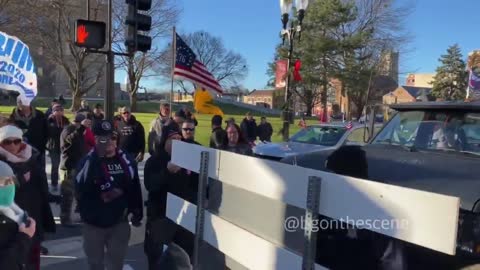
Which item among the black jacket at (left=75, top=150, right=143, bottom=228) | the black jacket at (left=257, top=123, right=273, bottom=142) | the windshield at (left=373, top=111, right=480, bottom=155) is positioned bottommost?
the black jacket at (left=257, top=123, right=273, bottom=142)

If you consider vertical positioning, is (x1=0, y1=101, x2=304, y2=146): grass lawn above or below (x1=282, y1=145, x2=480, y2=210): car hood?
below

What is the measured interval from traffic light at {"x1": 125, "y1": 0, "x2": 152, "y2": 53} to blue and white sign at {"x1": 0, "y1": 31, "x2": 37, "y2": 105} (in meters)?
1.79

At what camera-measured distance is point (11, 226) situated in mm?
3371

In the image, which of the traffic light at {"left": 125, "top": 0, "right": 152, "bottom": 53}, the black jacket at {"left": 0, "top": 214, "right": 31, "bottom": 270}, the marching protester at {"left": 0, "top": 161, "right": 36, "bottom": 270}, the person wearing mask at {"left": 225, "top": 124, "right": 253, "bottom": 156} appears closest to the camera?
the marching protester at {"left": 0, "top": 161, "right": 36, "bottom": 270}

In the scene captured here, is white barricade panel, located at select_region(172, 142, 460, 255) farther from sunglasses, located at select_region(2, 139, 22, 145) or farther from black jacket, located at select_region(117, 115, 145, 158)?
black jacket, located at select_region(117, 115, 145, 158)

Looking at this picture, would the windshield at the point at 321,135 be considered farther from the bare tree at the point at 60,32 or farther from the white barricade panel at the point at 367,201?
the bare tree at the point at 60,32

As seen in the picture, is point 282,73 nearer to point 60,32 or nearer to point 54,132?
point 54,132

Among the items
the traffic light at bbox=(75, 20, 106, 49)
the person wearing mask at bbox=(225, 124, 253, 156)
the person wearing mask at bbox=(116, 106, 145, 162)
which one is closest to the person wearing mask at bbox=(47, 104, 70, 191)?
the person wearing mask at bbox=(116, 106, 145, 162)

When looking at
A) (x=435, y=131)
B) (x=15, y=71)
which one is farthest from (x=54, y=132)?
(x=435, y=131)

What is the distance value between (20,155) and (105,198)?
799 mm

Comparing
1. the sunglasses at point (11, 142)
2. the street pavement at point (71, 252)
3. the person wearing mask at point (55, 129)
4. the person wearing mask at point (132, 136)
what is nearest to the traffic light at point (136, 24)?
the person wearing mask at point (132, 136)

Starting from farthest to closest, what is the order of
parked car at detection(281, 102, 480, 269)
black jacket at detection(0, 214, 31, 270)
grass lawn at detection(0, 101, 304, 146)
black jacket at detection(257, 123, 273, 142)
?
grass lawn at detection(0, 101, 304, 146)
black jacket at detection(257, 123, 273, 142)
black jacket at detection(0, 214, 31, 270)
parked car at detection(281, 102, 480, 269)

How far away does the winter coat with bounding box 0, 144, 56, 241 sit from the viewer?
13.2ft

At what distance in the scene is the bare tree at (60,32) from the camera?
27.6 metres
